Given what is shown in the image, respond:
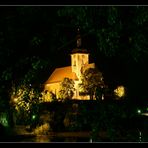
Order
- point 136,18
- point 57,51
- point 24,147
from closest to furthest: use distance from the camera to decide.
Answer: point 24,147, point 136,18, point 57,51

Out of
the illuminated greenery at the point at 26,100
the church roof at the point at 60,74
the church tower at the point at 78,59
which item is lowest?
the illuminated greenery at the point at 26,100

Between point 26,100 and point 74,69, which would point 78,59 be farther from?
point 26,100

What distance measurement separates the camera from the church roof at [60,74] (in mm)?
85062

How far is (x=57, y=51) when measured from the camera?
21.8ft

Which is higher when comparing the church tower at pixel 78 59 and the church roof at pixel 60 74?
the church tower at pixel 78 59

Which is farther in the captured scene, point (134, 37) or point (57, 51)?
point (57, 51)

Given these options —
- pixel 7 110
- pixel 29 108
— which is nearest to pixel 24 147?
pixel 29 108

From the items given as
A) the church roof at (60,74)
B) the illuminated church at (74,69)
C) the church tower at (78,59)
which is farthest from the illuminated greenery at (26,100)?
the church tower at (78,59)

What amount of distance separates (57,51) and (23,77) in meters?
0.72

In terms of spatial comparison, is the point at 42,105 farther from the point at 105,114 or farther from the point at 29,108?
the point at 105,114

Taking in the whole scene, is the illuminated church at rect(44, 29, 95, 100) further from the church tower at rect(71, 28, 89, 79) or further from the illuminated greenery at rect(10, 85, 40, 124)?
the illuminated greenery at rect(10, 85, 40, 124)

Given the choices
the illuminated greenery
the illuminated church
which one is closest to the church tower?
the illuminated church

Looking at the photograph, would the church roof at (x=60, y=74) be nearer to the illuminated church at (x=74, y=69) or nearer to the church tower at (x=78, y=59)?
the illuminated church at (x=74, y=69)

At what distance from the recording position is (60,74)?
88000 millimetres
